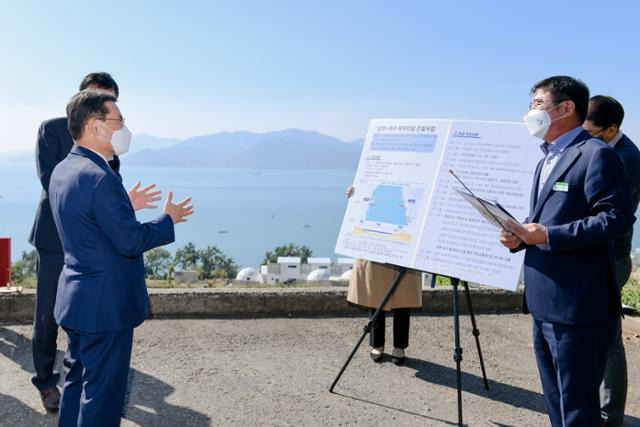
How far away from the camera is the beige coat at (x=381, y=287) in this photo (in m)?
4.43

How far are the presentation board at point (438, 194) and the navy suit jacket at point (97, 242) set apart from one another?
70.0 inches

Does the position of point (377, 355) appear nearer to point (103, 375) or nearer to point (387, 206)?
point (387, 206)

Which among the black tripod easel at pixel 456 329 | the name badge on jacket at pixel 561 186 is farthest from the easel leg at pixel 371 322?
the name badge on jacket at pixel 561 186

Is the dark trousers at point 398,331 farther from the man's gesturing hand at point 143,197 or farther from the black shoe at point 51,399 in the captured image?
the black shoe at point 51,399

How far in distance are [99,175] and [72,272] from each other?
510 mm

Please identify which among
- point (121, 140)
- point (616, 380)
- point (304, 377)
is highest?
point (121, 140)

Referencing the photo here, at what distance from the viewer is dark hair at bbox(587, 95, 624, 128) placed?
3000 mm

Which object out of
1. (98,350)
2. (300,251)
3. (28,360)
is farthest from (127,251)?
(300,251)

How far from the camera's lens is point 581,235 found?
2213 millimetres

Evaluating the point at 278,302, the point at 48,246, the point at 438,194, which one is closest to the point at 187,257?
the point at 278,302

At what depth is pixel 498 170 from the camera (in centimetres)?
331

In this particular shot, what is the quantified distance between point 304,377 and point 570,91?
286 centimetres

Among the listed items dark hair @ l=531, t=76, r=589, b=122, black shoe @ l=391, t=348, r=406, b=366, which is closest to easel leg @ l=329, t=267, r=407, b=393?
black shoe @ l=391, t=348, r=406, b=366

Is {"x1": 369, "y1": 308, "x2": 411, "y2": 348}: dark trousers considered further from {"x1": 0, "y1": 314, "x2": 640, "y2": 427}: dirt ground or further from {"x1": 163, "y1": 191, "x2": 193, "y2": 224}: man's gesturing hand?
{"x1": 163, "y1": 191, "x2": 193, "y2": 224}: man's gesturing hand
